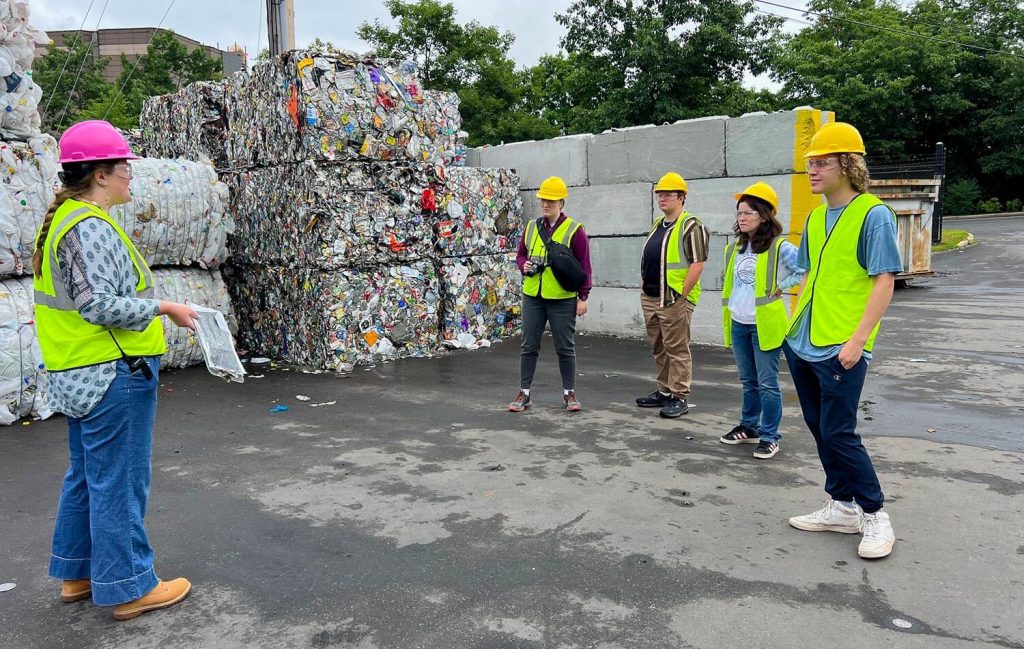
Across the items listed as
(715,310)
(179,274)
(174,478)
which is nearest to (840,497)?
(174,478)

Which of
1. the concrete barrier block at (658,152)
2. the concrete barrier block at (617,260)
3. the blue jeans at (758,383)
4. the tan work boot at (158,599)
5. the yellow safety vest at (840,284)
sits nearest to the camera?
the tan work boot at (158,599)

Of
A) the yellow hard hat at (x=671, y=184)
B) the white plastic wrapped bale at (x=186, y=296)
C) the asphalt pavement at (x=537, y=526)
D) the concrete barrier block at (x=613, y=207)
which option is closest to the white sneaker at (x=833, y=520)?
the asphalt pavement at (x=537, y=526)

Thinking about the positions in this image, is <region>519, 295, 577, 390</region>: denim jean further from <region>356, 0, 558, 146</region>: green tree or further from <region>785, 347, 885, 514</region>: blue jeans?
<region>356, 0, 558, 146</region>: green tree

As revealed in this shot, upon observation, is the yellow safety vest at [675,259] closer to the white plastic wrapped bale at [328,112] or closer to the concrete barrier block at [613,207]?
the concrete barrier block at [613,207]

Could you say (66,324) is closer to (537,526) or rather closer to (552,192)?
(537,526)

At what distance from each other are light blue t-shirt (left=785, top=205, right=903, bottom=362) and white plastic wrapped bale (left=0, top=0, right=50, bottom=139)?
248 inches

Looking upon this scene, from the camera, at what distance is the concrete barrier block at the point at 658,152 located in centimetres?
854

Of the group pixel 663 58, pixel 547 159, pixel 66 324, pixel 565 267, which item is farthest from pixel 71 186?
pixel 663 58

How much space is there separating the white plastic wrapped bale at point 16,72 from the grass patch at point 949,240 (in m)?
23.2

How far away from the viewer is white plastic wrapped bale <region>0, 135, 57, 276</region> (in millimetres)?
6086

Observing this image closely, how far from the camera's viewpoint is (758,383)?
5.11m

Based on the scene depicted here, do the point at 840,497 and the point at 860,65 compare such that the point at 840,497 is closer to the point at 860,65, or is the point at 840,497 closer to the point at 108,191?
the point at 108,191

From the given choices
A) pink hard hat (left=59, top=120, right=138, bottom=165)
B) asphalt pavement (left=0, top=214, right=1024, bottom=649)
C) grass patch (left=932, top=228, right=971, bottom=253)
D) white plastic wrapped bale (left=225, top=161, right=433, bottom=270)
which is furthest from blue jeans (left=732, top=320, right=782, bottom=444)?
grass patch (left=932, top=228, right=971, bottom=253)

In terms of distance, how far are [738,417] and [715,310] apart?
2.99m
